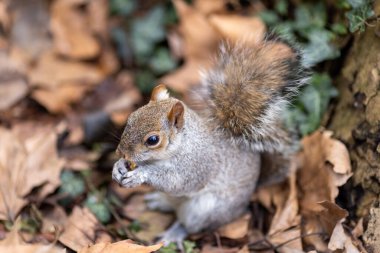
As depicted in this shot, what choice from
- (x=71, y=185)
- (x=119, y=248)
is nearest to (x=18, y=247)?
(x=119, y=248)

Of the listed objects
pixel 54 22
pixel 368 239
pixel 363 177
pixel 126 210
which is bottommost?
pixel 126 210

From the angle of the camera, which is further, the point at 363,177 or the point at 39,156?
the point at 39,156

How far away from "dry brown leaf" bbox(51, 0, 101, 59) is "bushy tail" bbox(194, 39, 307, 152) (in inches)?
61.3

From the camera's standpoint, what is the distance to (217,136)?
260cm

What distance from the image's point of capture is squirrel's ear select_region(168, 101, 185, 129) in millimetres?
2305

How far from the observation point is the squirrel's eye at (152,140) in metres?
2.29

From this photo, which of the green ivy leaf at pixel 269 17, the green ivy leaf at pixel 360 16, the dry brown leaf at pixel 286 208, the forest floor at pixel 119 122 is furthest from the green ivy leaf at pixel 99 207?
the green ivy leaf at pixel 360 16

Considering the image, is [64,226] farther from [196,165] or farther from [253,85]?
[253,85]

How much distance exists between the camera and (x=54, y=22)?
150 inches

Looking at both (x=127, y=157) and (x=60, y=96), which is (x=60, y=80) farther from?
(x=127, y=157)

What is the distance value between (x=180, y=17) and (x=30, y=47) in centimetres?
113

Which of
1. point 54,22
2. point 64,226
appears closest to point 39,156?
point 64,226

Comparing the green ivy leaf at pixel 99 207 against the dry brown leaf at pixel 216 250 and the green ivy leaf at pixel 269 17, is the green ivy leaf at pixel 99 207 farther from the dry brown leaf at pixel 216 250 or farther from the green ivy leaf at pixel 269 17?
the green ivy leaf at pixel 269 17

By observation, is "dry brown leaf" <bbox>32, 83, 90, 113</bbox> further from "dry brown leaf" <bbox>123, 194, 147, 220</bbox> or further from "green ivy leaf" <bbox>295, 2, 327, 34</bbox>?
"green ivy leaf" <bbox>295, 2, 327, 34</bbox>
